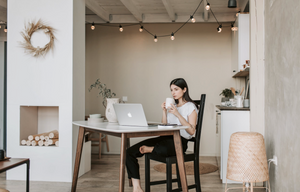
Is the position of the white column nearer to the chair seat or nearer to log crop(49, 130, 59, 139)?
the chair seat

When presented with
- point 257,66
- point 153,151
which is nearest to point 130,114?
point 153,151

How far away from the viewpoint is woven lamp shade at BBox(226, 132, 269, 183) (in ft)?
7.38

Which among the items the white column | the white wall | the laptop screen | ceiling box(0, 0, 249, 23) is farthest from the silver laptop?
ceiling box(0, 0, 249, 23)

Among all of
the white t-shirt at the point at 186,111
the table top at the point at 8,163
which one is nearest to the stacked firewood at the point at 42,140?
the table top at the point at 8,163

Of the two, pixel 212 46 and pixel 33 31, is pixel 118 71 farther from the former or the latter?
pixel 33 31

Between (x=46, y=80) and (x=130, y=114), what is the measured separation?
166 centimetres

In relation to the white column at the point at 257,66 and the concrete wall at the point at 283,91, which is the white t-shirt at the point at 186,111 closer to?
the concrete wall at the point at 283,91

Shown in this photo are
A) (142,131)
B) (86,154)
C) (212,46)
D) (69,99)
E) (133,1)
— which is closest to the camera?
(142,131)

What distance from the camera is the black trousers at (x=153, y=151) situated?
2.41 m

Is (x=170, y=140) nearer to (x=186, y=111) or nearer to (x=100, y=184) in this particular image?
(x=186, y=111)

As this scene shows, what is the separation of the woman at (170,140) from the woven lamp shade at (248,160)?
42 cm

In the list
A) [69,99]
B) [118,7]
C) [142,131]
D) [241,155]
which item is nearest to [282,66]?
[241,155]

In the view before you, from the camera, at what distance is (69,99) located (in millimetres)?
3371

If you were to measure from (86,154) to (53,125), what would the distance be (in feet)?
1.97
